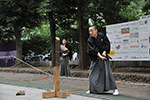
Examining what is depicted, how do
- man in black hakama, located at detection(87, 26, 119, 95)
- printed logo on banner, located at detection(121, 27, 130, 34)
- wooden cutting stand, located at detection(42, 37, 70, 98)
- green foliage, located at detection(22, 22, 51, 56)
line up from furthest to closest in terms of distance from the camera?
green foliage, located at detection(22, 22, 51, 56), printed logo on banner, located at detection(121, 27, 130, 34), man in black hakama, located at detection(87, 26, 119, 95), wooden cutting stand, located at detection(42, 37, 70, 98)

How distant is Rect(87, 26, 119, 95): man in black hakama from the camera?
6105 mm

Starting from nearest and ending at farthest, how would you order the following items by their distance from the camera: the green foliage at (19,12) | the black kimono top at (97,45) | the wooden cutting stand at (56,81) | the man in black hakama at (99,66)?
1. the wooden cutting stand at (56,81)
2. the man in black hakama at (99,66)
3. the black kimono top at (97,45)
4. the green foliage at (19,12)

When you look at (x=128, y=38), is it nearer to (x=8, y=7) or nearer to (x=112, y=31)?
(x=112, y=31)

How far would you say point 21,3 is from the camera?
55.9 feet

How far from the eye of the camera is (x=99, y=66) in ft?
20.6

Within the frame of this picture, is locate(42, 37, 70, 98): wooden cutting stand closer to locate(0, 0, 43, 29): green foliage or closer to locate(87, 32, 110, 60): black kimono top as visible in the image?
locate(87, 32, 110, 60): black kimono top

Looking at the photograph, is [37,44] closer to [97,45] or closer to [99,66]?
[97,45]

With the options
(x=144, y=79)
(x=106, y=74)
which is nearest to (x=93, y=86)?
(x=106, y=74)

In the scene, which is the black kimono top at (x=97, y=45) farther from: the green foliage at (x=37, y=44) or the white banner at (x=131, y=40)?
the green foliage at (x=37, y=44)

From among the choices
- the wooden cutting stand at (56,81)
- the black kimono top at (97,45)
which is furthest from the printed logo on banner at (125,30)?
the wooden cutting stand at (56,81)

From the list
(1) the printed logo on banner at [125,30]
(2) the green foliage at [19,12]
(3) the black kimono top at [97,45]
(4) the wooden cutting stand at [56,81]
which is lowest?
(4) the wooden cutting stand at [56,81]

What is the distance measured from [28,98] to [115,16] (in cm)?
982

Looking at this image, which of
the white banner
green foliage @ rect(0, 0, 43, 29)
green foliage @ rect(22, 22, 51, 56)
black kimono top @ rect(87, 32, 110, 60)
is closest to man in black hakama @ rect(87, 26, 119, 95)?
black kimono top @ rect(87, 32, 110, 60)

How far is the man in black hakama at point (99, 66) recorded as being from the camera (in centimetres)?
611
